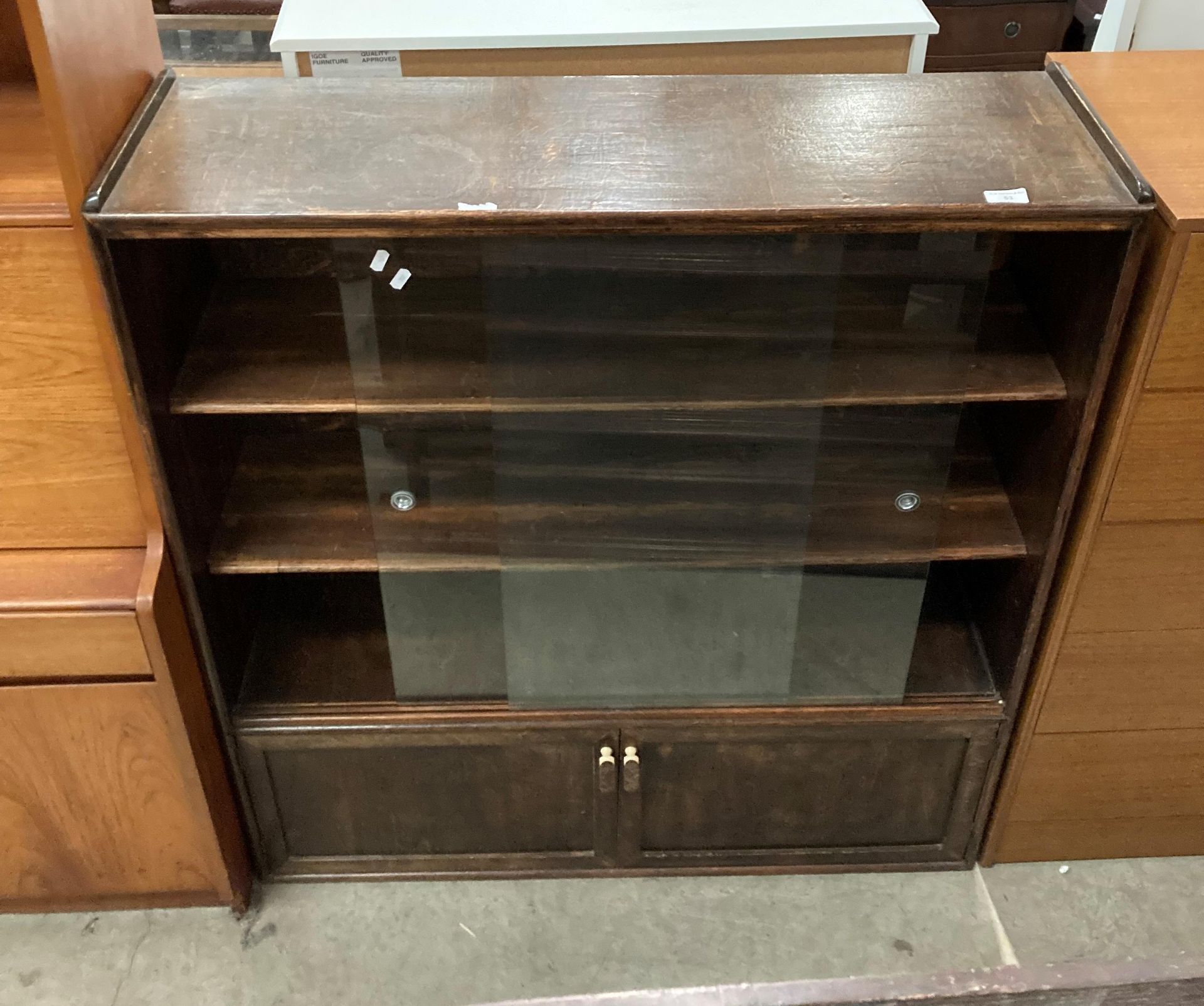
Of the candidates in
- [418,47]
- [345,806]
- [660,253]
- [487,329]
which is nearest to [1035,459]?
[660,253]

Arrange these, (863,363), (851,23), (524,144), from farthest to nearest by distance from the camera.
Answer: (851,23)
(863,363)
(524,144)

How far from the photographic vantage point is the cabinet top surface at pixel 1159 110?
40.8 inches

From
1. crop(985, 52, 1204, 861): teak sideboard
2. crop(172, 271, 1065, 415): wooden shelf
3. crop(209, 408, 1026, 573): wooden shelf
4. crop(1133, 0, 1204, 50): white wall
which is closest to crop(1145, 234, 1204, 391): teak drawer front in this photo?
crop(985, 52, 1204, 861): teak sideboard

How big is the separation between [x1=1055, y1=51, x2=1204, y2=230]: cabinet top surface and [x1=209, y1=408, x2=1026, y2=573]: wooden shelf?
369mm

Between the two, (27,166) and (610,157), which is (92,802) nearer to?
(27,166)

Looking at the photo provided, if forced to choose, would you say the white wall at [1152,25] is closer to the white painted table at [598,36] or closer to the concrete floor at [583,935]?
the white painted table at [598,36]

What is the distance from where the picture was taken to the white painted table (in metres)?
1.31

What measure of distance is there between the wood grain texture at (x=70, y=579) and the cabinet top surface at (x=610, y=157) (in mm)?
400

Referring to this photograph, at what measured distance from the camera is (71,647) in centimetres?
122

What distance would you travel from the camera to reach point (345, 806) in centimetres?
149

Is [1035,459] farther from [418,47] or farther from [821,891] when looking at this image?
[418,47]

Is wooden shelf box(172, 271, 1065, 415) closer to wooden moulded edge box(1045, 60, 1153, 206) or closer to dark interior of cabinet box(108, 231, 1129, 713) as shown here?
dark interior of cabinet box(108, 231, 1129, 713)

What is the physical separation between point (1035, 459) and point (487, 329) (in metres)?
0.65

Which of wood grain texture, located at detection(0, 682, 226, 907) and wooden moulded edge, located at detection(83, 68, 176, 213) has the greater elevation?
wooden moulded edge, located at detection(83, 68, 176, 213)
